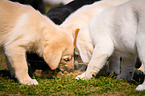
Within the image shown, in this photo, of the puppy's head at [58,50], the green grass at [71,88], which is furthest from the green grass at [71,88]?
the puppy's head at [58,50]

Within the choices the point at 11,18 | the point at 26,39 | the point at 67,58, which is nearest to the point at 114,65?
the point at 67,58

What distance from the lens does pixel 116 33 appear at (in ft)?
10.7

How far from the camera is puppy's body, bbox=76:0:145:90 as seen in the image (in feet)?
9.23

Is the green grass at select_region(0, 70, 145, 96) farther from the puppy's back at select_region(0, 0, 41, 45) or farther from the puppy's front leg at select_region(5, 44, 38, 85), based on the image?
the puppy's back at select_region(0, 0, 41, 45)

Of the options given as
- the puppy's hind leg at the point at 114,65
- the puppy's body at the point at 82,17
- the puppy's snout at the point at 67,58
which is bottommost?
the puppy's hind leg at the point at 114,65

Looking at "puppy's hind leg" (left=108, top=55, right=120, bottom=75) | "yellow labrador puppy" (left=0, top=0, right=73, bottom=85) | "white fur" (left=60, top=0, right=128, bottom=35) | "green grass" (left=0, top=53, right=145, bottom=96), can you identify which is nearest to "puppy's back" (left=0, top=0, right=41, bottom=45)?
"yellow labrador puppy" (left=0, top=0, right=73, bottom=85)

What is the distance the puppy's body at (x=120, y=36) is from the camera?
9.23 feet

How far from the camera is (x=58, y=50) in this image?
130 inches

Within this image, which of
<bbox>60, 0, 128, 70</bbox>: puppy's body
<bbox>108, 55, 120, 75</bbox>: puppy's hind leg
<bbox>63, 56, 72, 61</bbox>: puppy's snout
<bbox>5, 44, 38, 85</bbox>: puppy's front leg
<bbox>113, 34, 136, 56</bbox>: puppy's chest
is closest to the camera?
<bbox>113, 34, 136, 56</bbox>: puppy's chest

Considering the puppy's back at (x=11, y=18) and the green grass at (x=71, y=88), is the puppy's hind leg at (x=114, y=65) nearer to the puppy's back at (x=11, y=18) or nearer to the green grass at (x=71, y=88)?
the green grass at (x=71, y=88)

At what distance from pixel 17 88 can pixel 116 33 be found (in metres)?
2.03

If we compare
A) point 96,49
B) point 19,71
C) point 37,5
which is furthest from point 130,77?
point 37,5

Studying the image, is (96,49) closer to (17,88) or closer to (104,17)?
(104,17)

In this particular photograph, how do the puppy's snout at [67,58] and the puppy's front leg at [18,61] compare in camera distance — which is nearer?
the puppy's front leg at [18,61]
